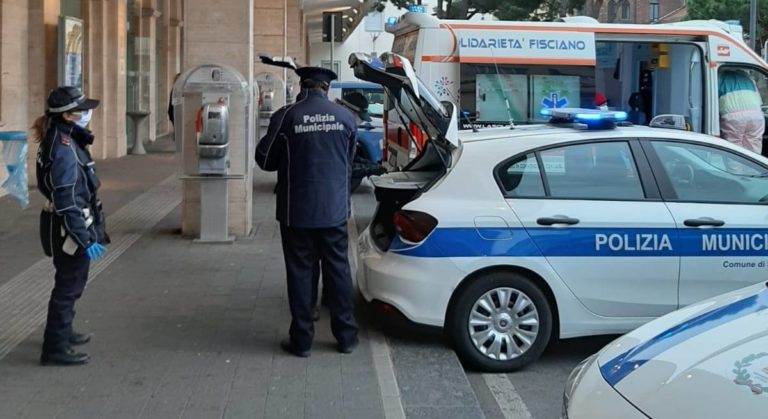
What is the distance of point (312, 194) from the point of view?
20.6 feet

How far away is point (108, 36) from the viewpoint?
2147 cm

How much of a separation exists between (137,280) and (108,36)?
14.0 m

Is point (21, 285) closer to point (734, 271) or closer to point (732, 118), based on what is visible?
point (734, 271)

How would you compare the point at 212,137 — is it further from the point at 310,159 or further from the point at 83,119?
the point at 310,159

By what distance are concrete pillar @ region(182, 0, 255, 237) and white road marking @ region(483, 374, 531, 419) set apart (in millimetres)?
5274

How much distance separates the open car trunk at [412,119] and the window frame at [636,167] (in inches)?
15.0

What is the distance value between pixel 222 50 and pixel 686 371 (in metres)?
8.59

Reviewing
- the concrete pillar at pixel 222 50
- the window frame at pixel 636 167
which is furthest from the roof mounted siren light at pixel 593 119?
the concrete pillar at pixel 222 50

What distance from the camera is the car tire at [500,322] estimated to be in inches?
252

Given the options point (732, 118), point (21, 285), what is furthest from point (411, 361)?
point (732, 118)

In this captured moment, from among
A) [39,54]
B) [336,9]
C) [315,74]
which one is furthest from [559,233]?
[336,9]

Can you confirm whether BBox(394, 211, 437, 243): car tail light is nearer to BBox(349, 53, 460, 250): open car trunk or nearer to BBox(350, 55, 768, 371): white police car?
BBox(350, 55, 768, 371): white police car

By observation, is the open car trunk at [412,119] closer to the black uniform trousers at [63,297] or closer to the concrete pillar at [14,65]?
the black uniform trousers at [63,297]

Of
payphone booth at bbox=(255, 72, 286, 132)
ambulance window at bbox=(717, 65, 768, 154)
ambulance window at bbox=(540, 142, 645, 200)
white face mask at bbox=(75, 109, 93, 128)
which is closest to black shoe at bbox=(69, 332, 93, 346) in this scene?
white face mask at bbox=(75, 109, 93, 128)
